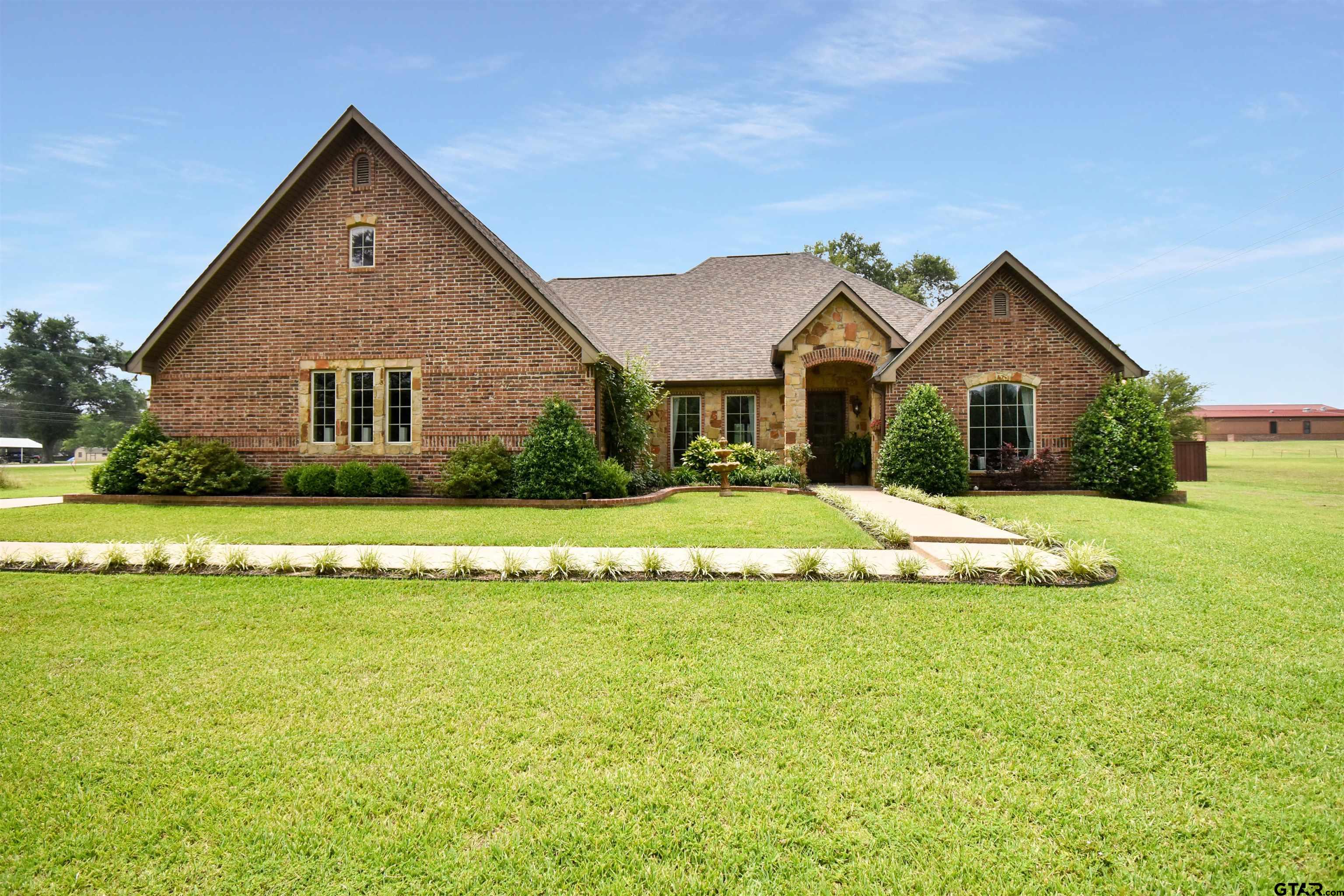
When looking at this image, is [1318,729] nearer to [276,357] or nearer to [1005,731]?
[1005,731]

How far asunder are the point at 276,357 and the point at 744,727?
1532 centimetres

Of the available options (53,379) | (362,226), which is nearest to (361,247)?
(362,226)

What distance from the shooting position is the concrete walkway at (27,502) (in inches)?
543

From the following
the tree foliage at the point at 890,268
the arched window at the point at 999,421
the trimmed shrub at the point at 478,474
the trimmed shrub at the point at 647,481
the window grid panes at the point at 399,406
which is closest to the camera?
the trimmed shrub at the point at 478,474

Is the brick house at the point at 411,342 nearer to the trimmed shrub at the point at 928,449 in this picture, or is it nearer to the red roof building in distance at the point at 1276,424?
the trimmed shrub at the point at 928,449

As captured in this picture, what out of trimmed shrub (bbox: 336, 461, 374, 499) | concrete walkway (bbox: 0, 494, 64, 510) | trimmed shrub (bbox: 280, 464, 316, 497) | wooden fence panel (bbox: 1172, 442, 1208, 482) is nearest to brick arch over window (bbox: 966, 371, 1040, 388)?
wooden fence panel (bbox: 1172, 442, 1208, 482)

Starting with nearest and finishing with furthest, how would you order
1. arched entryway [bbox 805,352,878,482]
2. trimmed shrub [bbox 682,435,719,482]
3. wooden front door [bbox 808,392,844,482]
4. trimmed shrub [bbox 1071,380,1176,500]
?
trimmed shrub [bbox 1071,380,1176,500], trimmed shrub [bbox 682,435,719,482], arched entryway [bbox 805,352,878,482], wooden front door [bbox 808,392,844,482]

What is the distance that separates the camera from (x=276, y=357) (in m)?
15.4

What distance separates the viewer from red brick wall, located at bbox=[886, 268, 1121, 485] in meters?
16.2

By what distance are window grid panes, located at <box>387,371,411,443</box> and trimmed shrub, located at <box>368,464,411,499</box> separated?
1.03 m

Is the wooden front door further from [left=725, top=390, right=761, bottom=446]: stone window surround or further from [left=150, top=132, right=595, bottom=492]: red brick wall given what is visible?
[left=150, top=132, right=595, bottom=492]: red brick wall

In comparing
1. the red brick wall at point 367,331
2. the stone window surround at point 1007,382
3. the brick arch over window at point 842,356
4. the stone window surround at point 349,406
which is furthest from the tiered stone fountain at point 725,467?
the stone window surround at point 349,406

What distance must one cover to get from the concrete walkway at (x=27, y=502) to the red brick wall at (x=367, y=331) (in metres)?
2.74

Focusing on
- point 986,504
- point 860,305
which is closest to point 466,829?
point 986,504
